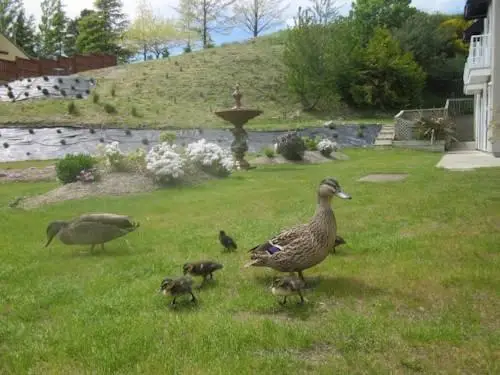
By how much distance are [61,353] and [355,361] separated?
228cm

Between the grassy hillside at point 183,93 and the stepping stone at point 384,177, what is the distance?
1829 centimetres

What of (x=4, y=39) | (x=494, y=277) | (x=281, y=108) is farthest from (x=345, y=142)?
(x=4, y=39)

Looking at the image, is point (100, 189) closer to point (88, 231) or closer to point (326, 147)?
point (88, 231)

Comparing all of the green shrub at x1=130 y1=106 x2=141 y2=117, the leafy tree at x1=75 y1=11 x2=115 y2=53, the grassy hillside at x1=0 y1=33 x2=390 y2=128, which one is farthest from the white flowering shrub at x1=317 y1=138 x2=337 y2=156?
the leafy tree at x1=75 y1=11 x2=115 y2=53

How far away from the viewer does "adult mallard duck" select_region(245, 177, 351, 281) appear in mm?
5484

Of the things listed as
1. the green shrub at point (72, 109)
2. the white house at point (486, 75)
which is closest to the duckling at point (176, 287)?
the white house at point (486, 75)

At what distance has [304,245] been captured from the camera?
5488 millimetres

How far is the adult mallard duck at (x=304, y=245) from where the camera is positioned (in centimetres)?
548

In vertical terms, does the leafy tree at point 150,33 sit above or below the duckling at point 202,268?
above

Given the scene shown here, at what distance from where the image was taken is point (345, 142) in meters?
29.5

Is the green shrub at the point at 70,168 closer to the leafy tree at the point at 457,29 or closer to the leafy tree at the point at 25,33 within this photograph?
the leafy tree at the point at 457,29

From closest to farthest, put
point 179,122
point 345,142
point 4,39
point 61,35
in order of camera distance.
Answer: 1. point 345,142
2. point 179,122
3. point 4,39
4. point 61,35

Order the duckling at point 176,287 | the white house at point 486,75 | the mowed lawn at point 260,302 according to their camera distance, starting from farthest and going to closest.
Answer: the white house at point 486,75 → the duckling at point 176,287 → the mowed lawn at point 260,302

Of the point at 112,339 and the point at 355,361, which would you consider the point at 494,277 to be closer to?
the point at 355,361
